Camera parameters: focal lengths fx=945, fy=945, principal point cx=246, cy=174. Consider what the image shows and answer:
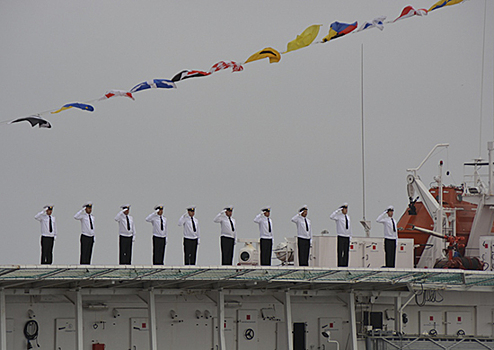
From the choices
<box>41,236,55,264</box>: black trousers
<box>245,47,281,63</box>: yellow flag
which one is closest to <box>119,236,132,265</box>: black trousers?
<box>41,236,55,264</box>: black trousers

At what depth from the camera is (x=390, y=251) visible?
28547mm

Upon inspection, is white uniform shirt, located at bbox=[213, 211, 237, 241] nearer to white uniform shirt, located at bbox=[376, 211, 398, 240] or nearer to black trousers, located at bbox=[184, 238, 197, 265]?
black trousers, located at bbox=[184, 238, 197, 265]

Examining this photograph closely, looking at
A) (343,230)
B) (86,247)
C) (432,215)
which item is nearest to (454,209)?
(432,215)

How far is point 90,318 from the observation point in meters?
26.9

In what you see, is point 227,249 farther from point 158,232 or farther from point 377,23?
point 377,23

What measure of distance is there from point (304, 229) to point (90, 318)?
6714mm

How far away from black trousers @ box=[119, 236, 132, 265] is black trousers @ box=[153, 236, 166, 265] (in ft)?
2.31

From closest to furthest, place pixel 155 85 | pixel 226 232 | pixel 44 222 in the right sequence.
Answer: pixel 155 85 → pixel 44 222 → pixel 226 232

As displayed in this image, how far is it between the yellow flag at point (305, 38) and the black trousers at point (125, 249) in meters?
7.03

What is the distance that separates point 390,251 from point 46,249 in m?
10.2

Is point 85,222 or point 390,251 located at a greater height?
point 85,222

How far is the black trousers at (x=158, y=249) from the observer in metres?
A: 26.8

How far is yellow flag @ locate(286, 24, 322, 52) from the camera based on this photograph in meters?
24.0

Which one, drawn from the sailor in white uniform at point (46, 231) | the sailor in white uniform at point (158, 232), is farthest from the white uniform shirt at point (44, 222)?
the sailor in white uniform at point (158, 232)
